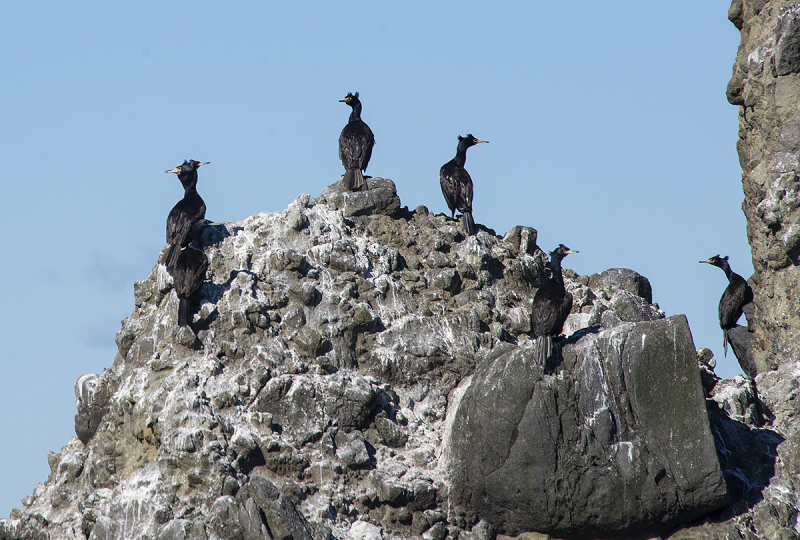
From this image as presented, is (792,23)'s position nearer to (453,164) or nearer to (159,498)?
(453,164)

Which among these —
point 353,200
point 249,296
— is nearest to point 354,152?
point 353,200

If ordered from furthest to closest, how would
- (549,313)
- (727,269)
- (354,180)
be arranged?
(727,269) → (354,180) → (549,313)

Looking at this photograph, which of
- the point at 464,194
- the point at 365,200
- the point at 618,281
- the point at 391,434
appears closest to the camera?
the point at 391,434

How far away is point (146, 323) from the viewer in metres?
16.6

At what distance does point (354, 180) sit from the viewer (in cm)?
1925

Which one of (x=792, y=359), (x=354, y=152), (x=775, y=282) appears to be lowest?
(x=792, y=359)

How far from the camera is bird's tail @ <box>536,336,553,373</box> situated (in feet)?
48.5

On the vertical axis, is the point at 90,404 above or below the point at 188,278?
below

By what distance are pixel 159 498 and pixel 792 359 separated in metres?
10.9

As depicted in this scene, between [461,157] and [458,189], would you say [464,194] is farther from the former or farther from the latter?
[461,157]

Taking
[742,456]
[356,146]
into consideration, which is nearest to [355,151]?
[356,146]

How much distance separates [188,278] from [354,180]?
447 cm

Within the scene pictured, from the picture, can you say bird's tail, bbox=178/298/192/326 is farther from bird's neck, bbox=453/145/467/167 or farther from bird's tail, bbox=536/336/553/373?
bird's neck, bbox=453/145/467/167

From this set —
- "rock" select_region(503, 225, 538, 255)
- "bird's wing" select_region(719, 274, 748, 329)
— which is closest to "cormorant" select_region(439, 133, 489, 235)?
"rock" select_region(503, 225, 538, 255)
